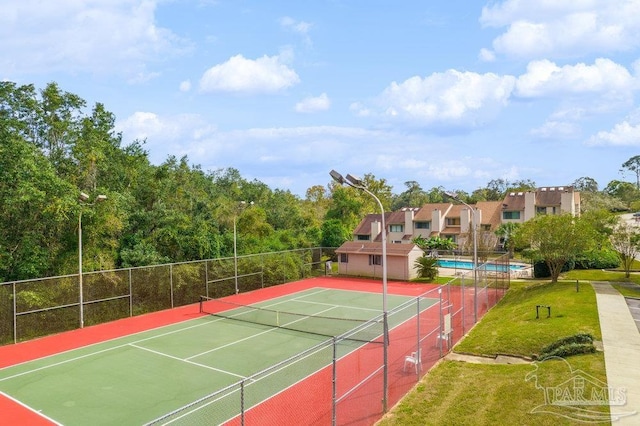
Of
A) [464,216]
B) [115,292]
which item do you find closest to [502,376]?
[115,292]

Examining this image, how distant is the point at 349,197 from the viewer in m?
57.1

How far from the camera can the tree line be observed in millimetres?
22094

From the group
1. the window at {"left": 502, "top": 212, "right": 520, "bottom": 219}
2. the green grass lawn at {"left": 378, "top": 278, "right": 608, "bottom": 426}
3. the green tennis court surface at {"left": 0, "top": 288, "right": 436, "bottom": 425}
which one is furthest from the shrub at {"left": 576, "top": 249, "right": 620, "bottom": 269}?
the window at {"left": 502, "top": 212, "right": 520, "bottom": 219}

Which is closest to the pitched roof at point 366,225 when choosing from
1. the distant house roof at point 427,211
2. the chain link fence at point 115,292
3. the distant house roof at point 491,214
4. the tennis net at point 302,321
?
the distant house roof at point 427,211

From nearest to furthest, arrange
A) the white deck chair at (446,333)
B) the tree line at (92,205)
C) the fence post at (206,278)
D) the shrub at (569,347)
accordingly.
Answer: the shrub at (569,347) → the white deck chair at (446,333) → the tree line at (92,205) → the fence post at (206,278)

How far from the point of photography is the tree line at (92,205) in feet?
72.5

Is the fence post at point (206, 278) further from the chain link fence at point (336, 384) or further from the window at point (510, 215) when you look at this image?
the window at point (510, 215)

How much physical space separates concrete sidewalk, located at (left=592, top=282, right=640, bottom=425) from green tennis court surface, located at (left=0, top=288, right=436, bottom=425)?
8.33m

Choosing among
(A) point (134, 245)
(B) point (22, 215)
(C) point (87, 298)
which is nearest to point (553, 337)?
(C) point (87, 298)

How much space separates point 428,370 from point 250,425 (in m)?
6.05

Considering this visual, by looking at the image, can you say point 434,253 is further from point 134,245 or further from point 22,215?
point 22,215

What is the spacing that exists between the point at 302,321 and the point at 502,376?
11.0 metres

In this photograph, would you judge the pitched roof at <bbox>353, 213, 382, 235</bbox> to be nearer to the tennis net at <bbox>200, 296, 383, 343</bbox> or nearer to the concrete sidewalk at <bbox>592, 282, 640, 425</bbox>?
the tennis net at <bbox>200, 296, 383, 343</bbox>

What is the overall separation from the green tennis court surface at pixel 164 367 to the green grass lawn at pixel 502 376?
4021 millimetres
